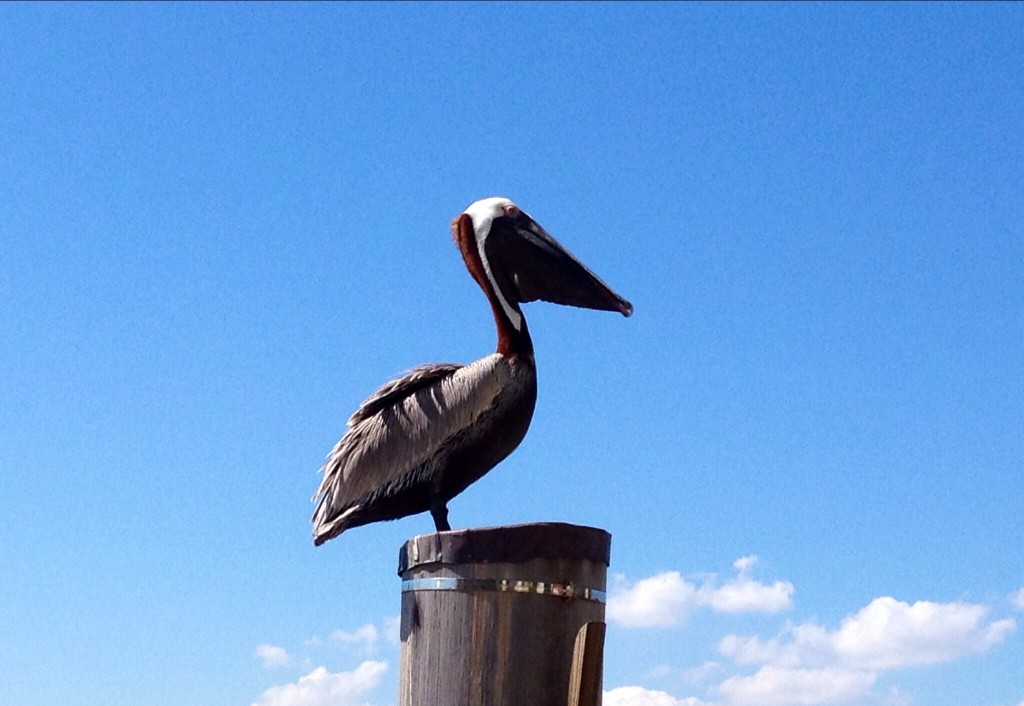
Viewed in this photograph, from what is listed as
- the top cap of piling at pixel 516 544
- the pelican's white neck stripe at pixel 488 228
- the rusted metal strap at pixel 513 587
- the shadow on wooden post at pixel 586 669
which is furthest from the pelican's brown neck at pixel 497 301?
the shadow on wooden post at pixel 586 669

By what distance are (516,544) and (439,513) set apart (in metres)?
1.04

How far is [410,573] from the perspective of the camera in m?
5.39

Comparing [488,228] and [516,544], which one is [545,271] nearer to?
[488,228]

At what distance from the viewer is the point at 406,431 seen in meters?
6.18

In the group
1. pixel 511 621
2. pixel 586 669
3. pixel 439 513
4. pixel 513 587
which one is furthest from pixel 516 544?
pixel 439 513

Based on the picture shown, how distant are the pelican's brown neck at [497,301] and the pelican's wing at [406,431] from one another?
11 centimetres

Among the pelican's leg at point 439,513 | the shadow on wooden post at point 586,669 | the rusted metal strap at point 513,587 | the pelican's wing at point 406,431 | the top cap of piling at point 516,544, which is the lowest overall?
the shadow on wooden post at point 586,669

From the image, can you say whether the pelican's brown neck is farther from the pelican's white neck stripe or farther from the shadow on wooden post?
the shadow on wooden post

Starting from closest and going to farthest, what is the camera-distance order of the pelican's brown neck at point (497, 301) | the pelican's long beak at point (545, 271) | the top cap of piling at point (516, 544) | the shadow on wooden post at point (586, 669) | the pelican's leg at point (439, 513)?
the shadow on wooden post at point (586, 669) → the top cap of piling at point (516, 544) → the pelican's leg at point (439, 513) → the pelican's brown neck at point (497, 301) → the pelican's long beak at point (545, 271)

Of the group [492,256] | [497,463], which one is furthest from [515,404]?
[492,256]

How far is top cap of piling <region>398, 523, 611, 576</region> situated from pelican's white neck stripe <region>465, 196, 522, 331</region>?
139 centimetres

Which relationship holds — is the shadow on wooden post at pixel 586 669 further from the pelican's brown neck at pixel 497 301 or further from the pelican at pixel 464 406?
the pelican's brown neck at pixel 497 301

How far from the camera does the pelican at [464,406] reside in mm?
6059

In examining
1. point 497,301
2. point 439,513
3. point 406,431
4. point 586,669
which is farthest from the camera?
point 497,301
